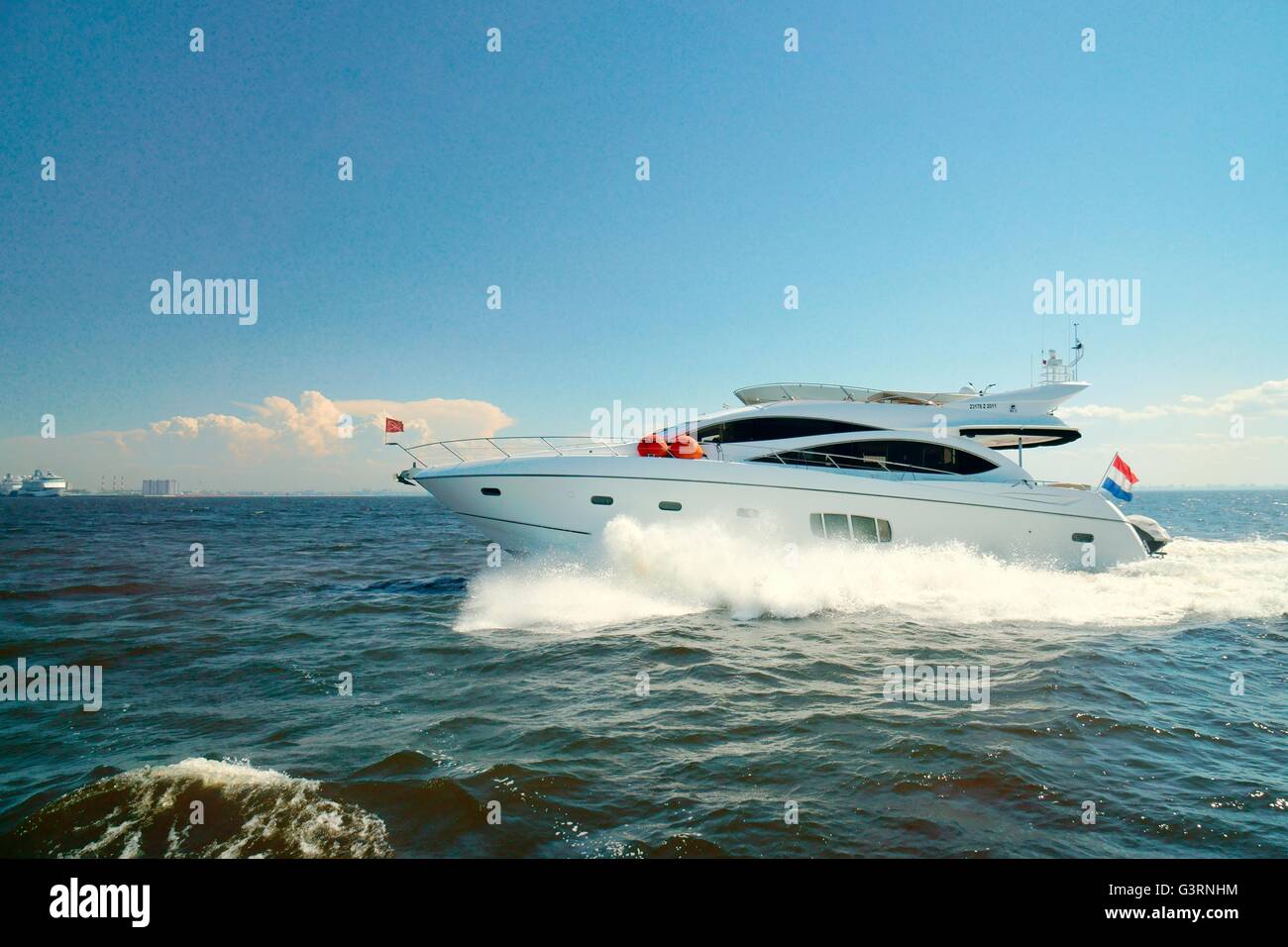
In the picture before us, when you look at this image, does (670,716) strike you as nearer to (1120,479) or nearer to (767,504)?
(767,504)

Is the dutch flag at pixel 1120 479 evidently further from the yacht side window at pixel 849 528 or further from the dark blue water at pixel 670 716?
the yacht side window at pixel 849 528

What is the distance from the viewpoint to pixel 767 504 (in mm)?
12852

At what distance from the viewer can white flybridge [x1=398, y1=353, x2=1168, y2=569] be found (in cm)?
1276

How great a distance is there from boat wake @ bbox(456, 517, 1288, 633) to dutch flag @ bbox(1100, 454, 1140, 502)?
300cm

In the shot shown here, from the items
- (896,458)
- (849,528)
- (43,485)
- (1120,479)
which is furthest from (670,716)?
(43,485)

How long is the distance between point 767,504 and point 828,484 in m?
1.43
